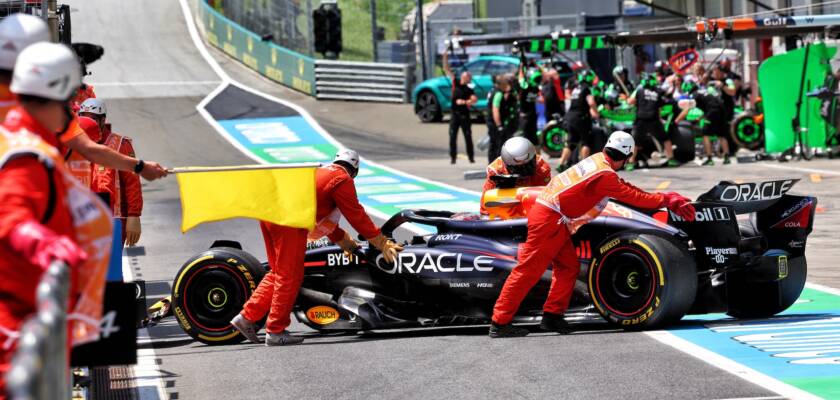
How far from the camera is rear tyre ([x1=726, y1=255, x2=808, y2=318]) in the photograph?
10285mm

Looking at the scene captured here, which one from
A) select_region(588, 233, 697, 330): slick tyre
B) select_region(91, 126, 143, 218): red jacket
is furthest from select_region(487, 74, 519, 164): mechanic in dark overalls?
select_region(588, 233, 697, 330): slick tyre

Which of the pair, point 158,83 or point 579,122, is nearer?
point 579,122

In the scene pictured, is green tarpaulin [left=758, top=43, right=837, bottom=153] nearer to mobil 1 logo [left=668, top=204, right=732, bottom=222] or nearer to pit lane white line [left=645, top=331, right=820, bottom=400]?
mobil 1 logo [left=668, top=204, right=732, bottom=222]

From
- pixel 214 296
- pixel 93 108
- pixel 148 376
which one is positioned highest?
pixel 93 108

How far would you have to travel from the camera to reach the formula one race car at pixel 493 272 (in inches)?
396

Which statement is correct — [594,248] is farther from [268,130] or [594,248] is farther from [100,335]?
A: [268,130]

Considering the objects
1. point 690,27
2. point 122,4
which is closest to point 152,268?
point 690,27

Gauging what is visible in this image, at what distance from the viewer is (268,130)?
3266cm

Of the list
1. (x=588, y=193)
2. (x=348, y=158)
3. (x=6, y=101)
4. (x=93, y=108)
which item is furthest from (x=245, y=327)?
(x=6, y=101)

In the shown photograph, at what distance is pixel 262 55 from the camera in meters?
41.2

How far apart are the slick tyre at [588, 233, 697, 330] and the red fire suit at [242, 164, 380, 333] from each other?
5.46 ft

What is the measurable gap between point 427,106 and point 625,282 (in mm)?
24635

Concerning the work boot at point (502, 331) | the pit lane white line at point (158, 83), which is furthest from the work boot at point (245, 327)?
the pit lane white line at point (158, 83)

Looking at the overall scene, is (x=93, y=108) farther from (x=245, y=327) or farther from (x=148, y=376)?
(x=148, y=376)
